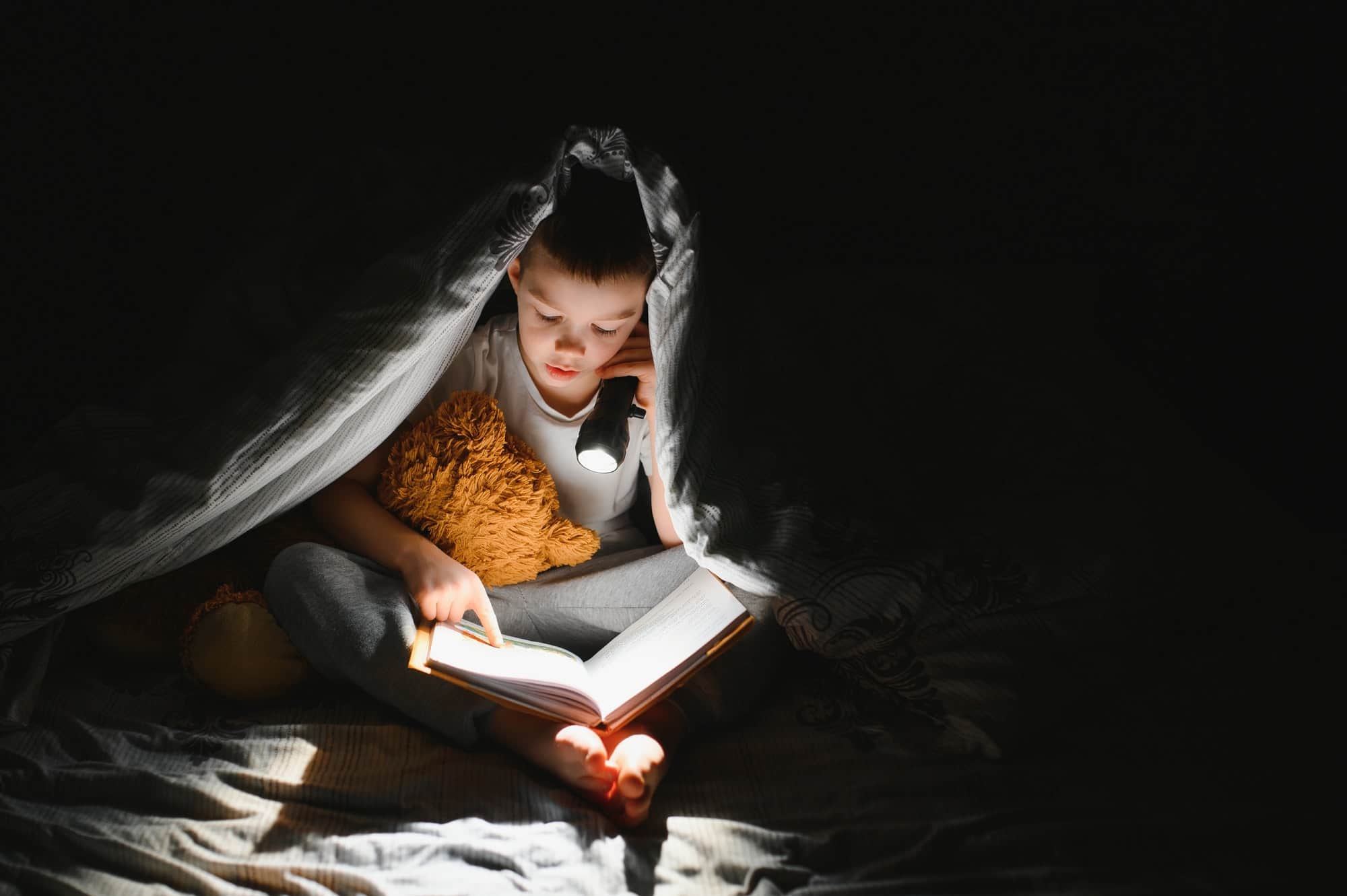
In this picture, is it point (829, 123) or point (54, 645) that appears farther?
point (829, 123)

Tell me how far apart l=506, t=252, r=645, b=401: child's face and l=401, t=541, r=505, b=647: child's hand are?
0.25 metres

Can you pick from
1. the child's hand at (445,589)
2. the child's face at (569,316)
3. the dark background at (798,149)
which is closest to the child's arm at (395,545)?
the child's hand at (445,589)

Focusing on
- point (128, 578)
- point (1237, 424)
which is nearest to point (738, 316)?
point (128, 578)

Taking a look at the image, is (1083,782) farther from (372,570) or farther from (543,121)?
(543,121)

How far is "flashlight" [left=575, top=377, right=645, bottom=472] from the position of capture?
0.96m

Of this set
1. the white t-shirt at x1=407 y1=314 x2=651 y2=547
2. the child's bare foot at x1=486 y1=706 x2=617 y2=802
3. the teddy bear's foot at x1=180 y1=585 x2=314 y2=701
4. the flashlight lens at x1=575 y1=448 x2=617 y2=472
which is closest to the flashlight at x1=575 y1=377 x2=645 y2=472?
the flashlight lens at x1=575 y1=448 x2=617 y2=472

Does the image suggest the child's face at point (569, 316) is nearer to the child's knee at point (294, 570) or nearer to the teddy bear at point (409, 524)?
the teddy bear at point (409, 524)

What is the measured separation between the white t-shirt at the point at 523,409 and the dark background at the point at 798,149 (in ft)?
0.76

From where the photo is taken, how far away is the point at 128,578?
3.27 feet

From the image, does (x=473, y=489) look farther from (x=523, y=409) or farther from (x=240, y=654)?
(x=240, y=654)

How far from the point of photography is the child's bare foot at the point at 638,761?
2.82 feet

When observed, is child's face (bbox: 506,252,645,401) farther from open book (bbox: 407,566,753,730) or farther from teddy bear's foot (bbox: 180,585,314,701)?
teddy bear's foot (bbox: 180,585,314,701)

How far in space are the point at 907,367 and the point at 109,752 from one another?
41.3 inches

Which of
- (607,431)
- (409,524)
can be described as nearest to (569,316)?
(607,431)
